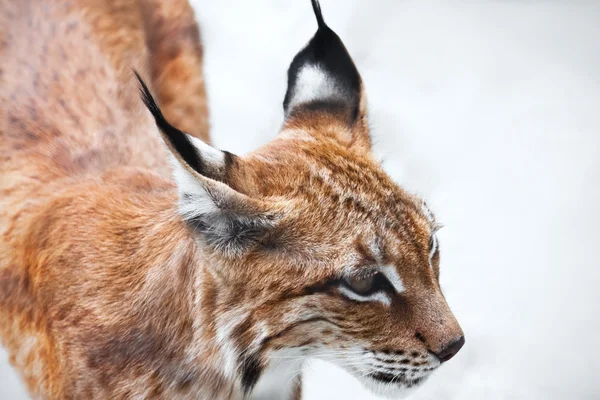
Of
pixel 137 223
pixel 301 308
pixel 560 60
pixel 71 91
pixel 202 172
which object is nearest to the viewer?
pixel 202 172

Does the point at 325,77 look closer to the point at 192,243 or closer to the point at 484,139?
the point at 192,243

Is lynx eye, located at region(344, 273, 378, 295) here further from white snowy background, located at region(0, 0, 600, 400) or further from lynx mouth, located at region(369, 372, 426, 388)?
white snowy background, located at region(0, 0, 600, 400)

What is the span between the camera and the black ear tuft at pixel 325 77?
2516mm

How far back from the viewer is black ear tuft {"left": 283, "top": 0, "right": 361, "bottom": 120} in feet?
8.25

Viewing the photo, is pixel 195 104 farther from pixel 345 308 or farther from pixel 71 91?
pixel 345 308

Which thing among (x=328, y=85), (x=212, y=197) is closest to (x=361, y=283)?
(x=212, y=197)

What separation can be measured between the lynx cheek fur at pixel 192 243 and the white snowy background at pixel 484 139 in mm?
748

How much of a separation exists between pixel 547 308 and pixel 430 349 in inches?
63.4

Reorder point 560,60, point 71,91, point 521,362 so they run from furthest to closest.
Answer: point 560,60 < point 521,362 < point 71,91

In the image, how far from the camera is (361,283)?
82.1 inches

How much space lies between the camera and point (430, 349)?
2.18 metres

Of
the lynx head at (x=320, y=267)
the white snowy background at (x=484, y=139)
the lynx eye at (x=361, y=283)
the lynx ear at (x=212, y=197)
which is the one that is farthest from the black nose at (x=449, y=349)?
the white snowy background at (x=484, y=139)

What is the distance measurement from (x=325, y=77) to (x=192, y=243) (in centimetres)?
75

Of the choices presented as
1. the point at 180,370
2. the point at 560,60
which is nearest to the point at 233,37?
the point at 560,60
